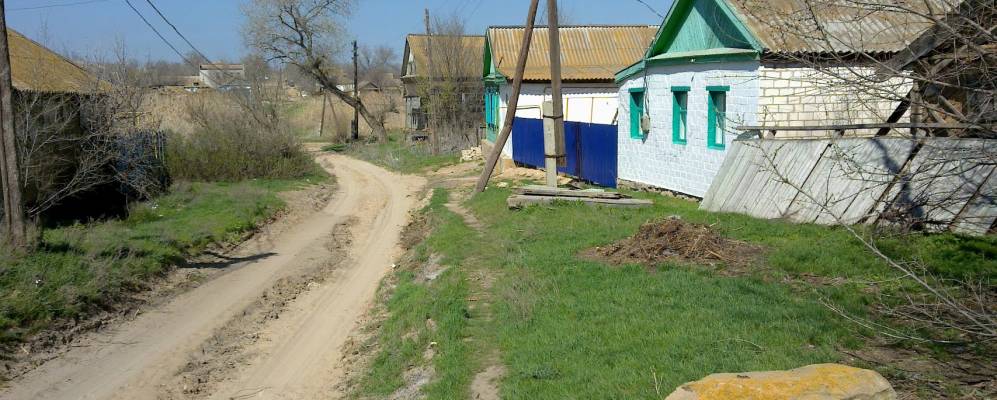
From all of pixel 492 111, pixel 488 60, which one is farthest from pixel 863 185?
pixel 488 60

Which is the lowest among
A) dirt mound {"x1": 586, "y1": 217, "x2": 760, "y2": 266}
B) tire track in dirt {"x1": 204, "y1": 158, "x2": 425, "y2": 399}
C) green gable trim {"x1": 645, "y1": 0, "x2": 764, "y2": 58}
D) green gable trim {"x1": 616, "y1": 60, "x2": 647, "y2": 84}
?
tire track in dirt {"x1": 204, "y1": 158, "x2": 425, "y2": 399}

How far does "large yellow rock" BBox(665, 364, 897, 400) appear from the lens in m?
4.82

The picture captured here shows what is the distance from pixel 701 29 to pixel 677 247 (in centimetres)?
808

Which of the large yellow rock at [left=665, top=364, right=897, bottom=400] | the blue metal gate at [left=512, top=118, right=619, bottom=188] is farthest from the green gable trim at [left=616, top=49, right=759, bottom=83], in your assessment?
the large yellow rock at [left=665, top=364, right=897, bottom=400]

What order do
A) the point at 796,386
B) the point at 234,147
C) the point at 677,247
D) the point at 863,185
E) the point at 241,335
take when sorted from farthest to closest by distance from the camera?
1. the point at 234,147
2. the point at 863,185
3. the point at 241,335
4. the point at 677,247
5. the point at 796,386

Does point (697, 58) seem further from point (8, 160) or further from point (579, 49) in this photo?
point (579, 49)

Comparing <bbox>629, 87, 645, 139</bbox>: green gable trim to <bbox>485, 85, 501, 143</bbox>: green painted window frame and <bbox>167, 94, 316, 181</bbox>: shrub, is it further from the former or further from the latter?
<bbox>167, 94, 316, 181</bbox>: shrub

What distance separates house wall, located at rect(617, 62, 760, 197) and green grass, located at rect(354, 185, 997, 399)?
3128mm

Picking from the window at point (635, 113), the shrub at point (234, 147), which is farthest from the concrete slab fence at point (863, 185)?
the shrub at point (234, 147)

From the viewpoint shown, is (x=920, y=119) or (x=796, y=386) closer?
(x=796, y=386)

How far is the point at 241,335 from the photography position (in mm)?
11883

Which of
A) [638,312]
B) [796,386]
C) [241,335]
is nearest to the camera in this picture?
[796,386]

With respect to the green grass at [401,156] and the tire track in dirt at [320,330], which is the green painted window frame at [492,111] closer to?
the green grass at [401,156]

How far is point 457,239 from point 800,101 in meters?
6.54
